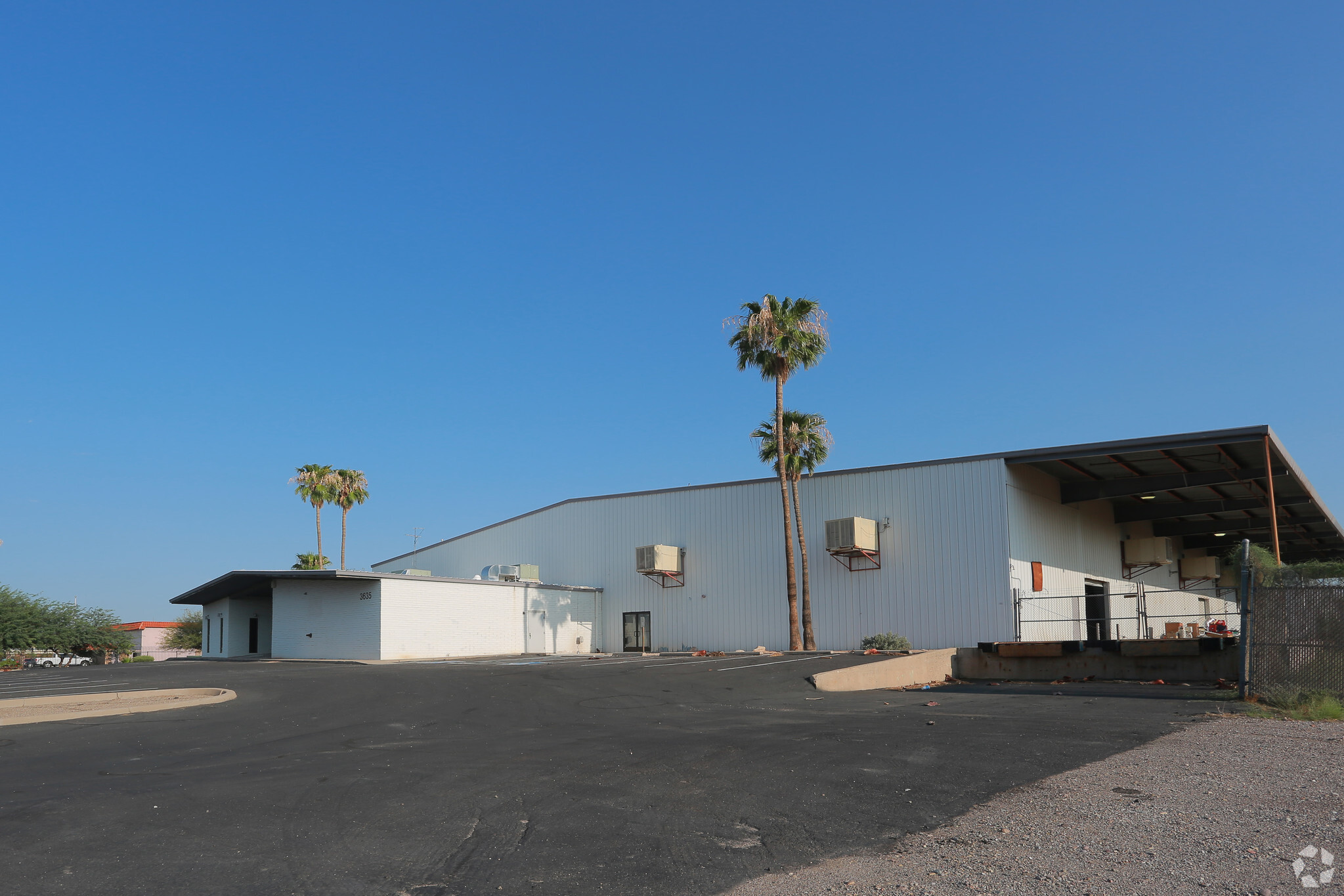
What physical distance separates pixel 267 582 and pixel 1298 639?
111ft

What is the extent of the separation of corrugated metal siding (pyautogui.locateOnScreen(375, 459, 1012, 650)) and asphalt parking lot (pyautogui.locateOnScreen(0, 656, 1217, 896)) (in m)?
14.3

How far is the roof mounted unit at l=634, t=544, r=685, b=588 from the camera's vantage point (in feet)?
117

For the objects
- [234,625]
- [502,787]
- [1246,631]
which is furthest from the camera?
[234,625]

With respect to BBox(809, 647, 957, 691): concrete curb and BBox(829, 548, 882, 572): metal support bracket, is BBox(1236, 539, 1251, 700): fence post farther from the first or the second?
BBox(829, 548, 882, 572): metal support bracket

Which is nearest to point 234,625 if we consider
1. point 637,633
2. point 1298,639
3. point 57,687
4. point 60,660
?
point 60,660

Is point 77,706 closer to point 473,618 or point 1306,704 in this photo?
point 1306,704

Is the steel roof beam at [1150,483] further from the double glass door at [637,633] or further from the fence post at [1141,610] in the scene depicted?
the double glass door at [637,633]

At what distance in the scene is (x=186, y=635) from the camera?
6003 cm

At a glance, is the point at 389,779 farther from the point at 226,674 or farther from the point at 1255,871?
the point at 226,674

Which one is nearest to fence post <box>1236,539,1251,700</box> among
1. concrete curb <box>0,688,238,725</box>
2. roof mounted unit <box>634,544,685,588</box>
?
concrete curb <box>0,688,238,725</box>

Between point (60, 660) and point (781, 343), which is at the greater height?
point (781, 343)

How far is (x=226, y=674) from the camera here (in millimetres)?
Answer: 24062

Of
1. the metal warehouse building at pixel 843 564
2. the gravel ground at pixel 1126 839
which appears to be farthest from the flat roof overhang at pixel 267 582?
the gravel ground at pixel 1126 839

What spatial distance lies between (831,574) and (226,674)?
760 inches
